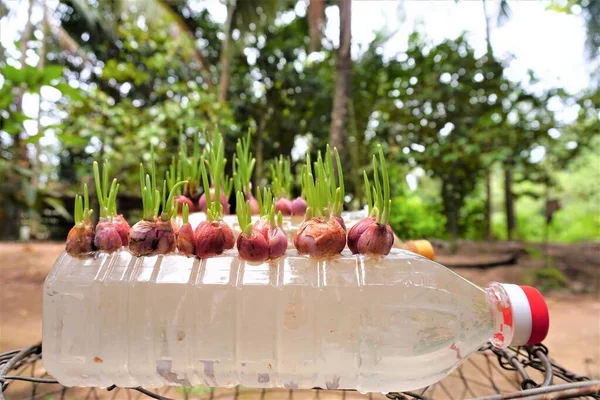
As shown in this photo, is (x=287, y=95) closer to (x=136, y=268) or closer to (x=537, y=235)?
(x=136, y=268)

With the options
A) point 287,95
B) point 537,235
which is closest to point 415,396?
point 287,95

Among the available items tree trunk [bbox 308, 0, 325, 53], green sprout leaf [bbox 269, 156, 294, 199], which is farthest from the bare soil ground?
tree trunk [bbox 308, 0, 325, 53]

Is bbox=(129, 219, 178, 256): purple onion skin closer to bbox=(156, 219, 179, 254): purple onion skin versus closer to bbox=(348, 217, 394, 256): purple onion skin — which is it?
bbox=(156, 219, 179, 254): purple onion skin

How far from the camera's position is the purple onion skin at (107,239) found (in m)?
0.68

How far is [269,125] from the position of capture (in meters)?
4.73

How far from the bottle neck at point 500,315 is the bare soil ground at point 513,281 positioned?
91cm

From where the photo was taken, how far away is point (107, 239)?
2.23 ft

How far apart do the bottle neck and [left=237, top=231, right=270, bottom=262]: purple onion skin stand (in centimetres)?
36

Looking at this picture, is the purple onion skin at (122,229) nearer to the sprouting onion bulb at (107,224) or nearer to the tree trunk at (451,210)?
the sprouting onion bulb at (107,224)

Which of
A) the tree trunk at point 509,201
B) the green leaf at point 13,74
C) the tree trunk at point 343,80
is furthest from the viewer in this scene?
the tree trunk at point 509,201

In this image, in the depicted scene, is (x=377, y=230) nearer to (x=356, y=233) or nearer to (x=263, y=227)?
(x=356, y=233)

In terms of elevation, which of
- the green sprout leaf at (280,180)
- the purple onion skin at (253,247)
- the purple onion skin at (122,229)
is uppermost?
the green sprout leaf at (280,180)

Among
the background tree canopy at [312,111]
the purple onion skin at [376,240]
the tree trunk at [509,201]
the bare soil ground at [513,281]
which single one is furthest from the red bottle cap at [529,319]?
the tree trunk at [509,201]

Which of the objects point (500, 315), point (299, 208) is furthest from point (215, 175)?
point (500, 315)
